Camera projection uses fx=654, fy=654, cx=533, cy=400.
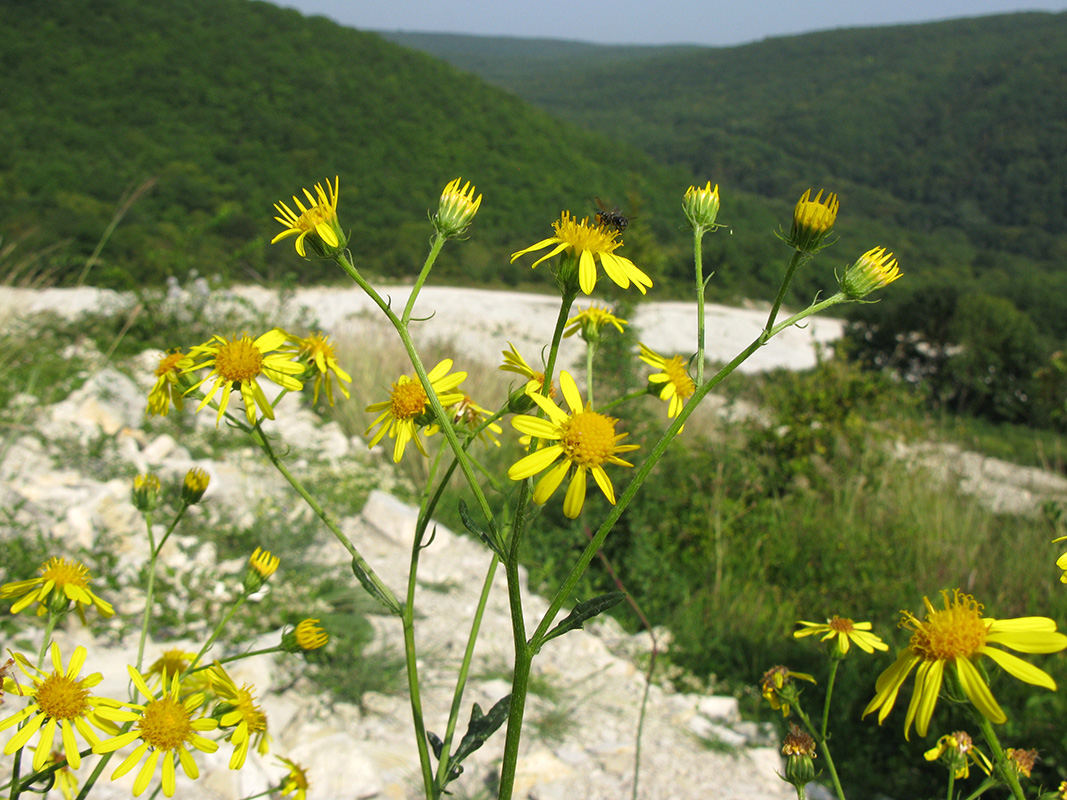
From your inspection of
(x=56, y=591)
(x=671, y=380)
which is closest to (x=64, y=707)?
(x=56, y=591)

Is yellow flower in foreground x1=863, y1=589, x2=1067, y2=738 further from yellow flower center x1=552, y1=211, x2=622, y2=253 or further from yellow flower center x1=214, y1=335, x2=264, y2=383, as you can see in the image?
yellow flower center x1=214, y1=335, x2=264, y2=383

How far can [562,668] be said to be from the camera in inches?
114

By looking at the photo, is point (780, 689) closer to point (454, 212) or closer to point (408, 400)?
point (408, 400)

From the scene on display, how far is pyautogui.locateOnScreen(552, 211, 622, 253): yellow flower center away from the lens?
0.86 metres

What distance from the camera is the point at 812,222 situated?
87 centimetres

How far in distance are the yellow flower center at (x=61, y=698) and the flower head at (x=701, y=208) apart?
1.13 metres

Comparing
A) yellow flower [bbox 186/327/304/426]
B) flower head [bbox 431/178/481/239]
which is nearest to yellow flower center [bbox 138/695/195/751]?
yellow flower [bbox 186/327/304/426]

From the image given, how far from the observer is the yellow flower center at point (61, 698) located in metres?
0.89

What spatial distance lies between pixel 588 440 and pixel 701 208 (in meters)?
0.51

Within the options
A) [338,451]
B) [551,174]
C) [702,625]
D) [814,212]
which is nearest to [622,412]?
[702,625]

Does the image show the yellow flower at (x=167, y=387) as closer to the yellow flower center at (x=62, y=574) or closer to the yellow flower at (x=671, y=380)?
the yellow flower center at (x=62, y=574)

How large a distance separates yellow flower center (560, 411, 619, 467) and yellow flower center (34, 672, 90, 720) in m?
0.76

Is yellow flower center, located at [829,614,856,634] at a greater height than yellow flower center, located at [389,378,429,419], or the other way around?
yellow flower center, located at [389,378,429,419]

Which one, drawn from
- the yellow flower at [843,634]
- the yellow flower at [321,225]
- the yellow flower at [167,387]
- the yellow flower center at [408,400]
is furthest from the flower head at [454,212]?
the yellow flower at [843,634]
